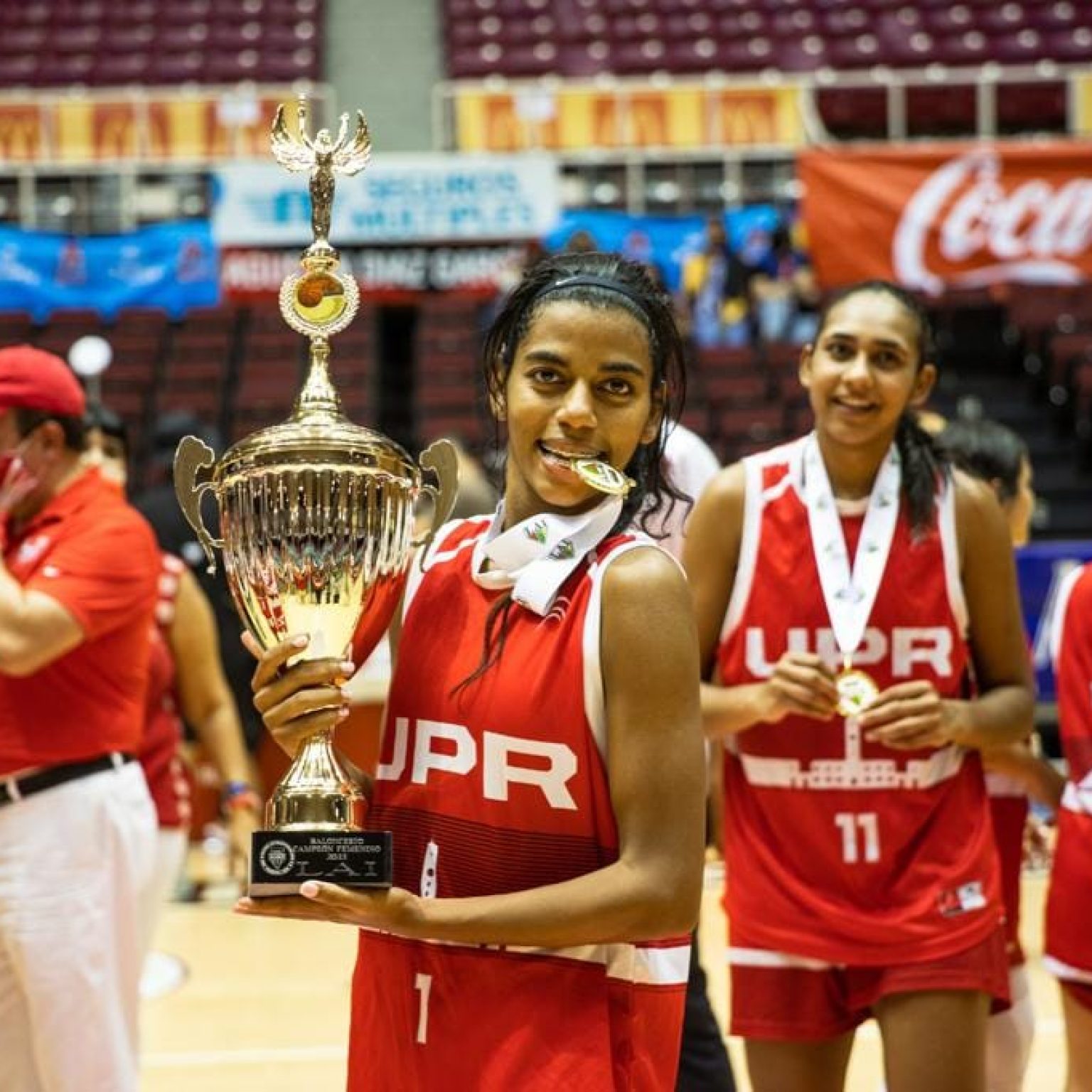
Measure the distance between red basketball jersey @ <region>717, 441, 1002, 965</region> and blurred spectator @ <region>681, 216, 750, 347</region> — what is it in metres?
8.50

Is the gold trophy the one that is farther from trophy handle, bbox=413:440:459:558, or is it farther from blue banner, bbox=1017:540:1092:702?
blue banner, bbox=1017:540:1092:702

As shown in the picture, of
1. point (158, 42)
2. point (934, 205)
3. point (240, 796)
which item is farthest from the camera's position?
point (158, 42)

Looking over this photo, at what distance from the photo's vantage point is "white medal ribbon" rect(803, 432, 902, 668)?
2.60m

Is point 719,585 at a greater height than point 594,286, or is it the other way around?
point 594,286

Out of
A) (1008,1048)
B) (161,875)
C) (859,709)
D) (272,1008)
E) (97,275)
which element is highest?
(97,275)

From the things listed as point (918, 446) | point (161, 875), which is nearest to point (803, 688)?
point (918, 446)

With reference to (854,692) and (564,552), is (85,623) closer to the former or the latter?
(854,692)

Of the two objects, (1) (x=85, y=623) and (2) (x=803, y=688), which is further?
(1) (x=85, y=623)

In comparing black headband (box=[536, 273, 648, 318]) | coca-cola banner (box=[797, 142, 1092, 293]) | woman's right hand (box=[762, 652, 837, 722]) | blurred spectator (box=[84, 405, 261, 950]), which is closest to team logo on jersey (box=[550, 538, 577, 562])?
black headband (box=[536, 273, 648, 318])

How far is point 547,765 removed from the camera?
163 cm

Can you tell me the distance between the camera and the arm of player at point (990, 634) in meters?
2.57

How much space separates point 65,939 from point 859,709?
4.44ft

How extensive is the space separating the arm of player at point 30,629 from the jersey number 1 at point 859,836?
4.15ft

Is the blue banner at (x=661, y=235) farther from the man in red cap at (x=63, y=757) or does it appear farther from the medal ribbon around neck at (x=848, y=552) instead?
the medal ribbon around neck at (x=848, y=552)
